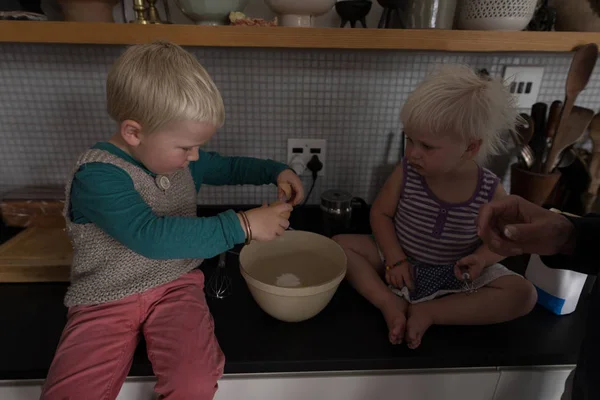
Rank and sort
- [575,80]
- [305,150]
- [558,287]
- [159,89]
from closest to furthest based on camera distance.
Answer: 1. [159,89]
2. [558,287]
3. [575,80]
4. [305,150]

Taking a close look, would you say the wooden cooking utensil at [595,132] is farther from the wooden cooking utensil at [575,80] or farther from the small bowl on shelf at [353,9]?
the small bowl on shelf at [353,9]

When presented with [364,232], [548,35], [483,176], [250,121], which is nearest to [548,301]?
[483,176]

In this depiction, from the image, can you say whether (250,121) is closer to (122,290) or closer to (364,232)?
(364,232)

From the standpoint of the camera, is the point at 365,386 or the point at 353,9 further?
the point at 353,9

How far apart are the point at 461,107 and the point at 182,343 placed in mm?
689

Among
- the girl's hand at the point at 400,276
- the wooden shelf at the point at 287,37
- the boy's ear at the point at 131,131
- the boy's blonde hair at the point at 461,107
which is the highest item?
the wooden shelf at the point at 287,37

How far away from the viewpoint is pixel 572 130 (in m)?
1.04

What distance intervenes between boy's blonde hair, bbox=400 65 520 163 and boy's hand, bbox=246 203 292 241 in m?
0.35

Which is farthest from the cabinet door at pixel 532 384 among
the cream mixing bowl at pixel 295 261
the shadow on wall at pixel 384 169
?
the shadow on wall at pixel 384 169

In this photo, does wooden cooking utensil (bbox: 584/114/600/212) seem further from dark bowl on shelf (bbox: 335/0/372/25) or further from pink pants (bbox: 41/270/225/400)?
pink pants (bbox: 41/270/225/400)

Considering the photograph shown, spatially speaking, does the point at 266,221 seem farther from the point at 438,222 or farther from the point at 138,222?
the point at 438,222

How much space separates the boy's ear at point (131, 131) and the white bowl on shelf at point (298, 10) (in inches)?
16.1

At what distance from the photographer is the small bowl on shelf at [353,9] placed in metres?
0.92

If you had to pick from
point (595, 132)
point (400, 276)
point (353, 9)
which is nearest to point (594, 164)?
point (595, 132)
